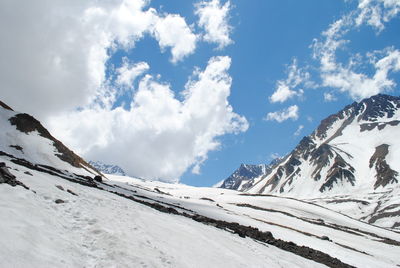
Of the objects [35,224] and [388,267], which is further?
[388,267]

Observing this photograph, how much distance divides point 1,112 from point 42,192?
224 feet

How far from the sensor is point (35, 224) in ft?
41.9

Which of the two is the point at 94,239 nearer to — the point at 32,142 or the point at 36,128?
the point at 32,142

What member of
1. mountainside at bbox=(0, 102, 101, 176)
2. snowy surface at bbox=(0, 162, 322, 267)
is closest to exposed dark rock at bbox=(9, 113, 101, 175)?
mountainside at bbox=(0, 102, 101, 176)

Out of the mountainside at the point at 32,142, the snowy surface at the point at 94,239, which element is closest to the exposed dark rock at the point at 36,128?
the mountainside at the point at 32,142

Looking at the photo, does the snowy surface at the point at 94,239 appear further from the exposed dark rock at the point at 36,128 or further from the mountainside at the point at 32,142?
the exposed dark rock at the point at 36,128

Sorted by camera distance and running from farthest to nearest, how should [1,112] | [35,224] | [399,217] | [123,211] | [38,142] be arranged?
1. [399,217]
2. [1,112]
3. [38,142]
4. [123,211]
5. [35,224]

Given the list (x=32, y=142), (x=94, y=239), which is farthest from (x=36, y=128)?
(x=94, y=239)

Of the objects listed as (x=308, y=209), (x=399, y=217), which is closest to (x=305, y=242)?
Answer: (x=308, y=209)

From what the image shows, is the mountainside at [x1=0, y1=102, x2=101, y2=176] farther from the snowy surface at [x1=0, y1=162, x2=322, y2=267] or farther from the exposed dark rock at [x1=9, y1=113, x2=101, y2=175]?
the snowy surface at [x1=0, y1=162, x2=322, y2=267]

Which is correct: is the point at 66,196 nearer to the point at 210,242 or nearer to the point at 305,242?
the point at 210,242

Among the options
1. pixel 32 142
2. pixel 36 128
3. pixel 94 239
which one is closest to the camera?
pixel 94 239

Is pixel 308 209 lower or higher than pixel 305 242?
higher

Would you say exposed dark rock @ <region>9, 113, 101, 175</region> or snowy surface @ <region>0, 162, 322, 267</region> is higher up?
exposed dark rock @ <region>9, 113, 101, 175</region>
